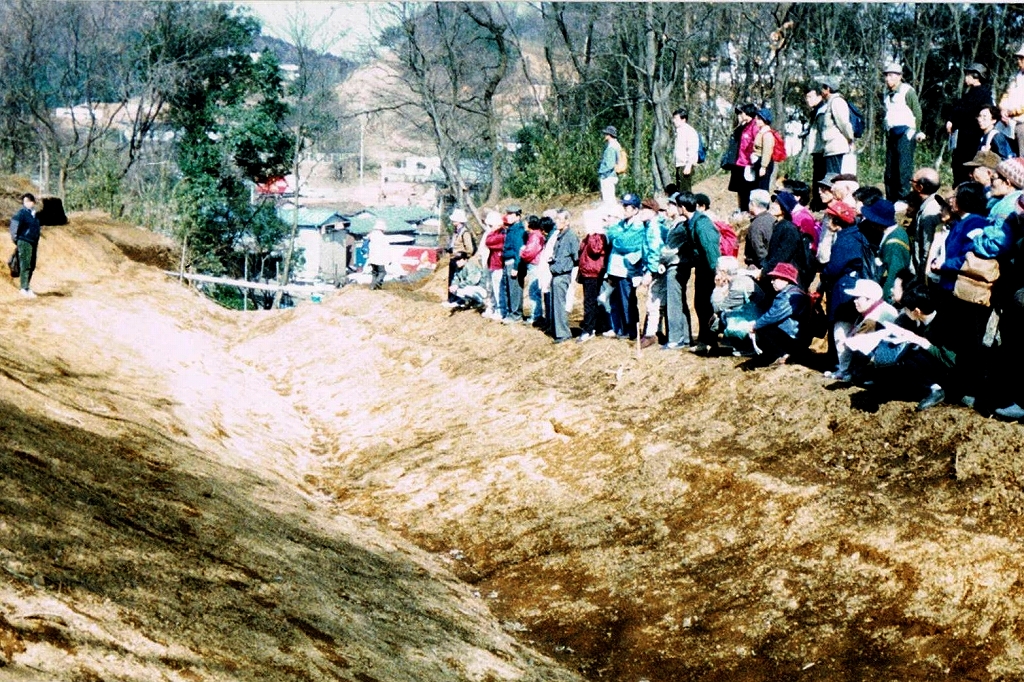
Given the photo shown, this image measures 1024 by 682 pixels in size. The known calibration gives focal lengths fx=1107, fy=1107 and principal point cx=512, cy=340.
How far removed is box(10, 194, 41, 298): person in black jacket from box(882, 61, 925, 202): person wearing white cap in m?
16.6

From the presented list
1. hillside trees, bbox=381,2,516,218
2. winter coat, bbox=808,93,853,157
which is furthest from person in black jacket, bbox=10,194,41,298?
winter coat, bbox=808,93,853,157

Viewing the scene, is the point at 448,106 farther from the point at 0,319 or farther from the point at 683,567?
the point at 683,567

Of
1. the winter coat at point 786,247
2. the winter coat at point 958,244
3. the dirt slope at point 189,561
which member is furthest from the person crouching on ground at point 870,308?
the dirt slope at point 189,561

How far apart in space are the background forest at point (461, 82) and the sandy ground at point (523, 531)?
12.9m

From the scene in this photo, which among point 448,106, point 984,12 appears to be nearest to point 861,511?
point 984,12

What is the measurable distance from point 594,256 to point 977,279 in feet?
23.0

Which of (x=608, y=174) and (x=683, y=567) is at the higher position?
(x=608, y=174)

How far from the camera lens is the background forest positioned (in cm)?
3341

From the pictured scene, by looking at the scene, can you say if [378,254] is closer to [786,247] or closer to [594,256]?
[594,256]

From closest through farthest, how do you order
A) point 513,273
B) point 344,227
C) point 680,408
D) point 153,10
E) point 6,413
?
→ point 6,413
point 680,408
point 513,273
point 153,10
point 344,227

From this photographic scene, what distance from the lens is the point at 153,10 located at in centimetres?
5050

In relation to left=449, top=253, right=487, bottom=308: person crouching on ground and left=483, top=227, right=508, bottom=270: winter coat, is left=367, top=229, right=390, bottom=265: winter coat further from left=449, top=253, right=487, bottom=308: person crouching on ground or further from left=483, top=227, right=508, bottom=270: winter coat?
left=483, top=227, right=508, bottom=270: winter coat

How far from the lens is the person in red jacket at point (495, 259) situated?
18.8 meters

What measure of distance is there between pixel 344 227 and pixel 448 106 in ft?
122
